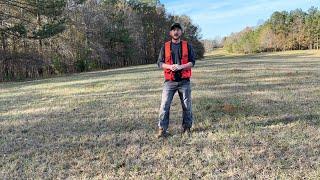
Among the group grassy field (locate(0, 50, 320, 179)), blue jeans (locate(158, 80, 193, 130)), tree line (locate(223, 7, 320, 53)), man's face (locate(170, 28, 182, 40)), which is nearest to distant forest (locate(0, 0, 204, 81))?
grassy field (locate(0, 50, 320, 179))

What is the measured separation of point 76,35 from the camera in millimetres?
44094

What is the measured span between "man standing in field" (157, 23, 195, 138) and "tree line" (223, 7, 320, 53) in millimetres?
90274

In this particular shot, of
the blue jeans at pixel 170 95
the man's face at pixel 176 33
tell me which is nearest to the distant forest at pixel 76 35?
the blue jeans at pixel 170 95

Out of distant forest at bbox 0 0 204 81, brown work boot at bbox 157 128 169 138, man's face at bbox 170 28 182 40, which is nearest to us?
man's face at bbox 170 28 182 40

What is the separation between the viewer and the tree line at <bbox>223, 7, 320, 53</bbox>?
93.7 metres

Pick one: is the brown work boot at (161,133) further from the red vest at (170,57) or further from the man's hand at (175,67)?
the man's hand at (175,67)

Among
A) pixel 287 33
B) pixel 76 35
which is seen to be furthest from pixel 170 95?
pixel 287 33

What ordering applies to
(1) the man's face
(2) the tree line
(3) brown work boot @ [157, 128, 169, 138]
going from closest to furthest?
(1) the man's face < (3) brown work boot @ [157, 128, 169, 138] < (2) the tree line

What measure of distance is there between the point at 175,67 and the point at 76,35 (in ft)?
127

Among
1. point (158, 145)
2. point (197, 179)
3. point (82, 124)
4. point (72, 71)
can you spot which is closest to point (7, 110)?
point (82, 124)

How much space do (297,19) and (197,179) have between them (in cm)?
10087

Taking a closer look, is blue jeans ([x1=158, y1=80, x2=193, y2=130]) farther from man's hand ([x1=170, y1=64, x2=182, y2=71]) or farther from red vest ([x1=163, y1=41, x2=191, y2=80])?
man's hand ([x1=170, y1=64, x2=182, y2=71])

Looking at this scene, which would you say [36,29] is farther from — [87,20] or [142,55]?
[142,55]

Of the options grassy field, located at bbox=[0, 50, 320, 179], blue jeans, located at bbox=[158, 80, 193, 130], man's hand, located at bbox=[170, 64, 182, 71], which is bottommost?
grassy field, located at bbox=[0, 50, 320, 179]
